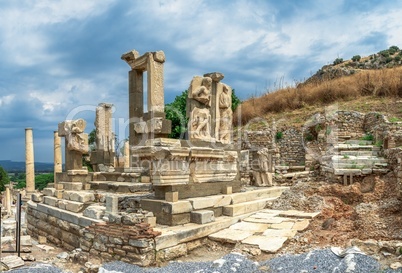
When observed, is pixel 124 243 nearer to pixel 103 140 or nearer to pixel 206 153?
pixel 206 153

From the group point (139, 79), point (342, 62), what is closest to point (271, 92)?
point (139, 79)

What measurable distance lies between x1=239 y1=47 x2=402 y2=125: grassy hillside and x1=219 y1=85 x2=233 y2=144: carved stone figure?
1337 cm

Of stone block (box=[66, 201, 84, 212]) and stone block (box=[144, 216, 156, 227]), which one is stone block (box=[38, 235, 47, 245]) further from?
stone block (box=[144, 216, 156, 227])

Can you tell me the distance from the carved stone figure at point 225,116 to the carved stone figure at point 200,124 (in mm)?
861

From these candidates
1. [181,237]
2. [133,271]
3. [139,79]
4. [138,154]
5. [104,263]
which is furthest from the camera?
[139,79]

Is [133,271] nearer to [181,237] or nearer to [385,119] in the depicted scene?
[181,237]

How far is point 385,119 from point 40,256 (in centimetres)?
1741

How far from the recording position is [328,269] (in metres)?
4.80

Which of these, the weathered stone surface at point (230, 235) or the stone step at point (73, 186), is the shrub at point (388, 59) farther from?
the weathered stone surface at point (230, 235)

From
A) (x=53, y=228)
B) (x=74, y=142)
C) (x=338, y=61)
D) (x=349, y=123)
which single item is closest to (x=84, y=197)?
(x=53, y=228)

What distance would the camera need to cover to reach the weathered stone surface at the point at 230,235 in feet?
22.0

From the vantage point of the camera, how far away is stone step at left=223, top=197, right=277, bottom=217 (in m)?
8.28

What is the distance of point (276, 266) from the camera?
17.3 feet

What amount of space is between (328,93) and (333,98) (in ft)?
1.79
